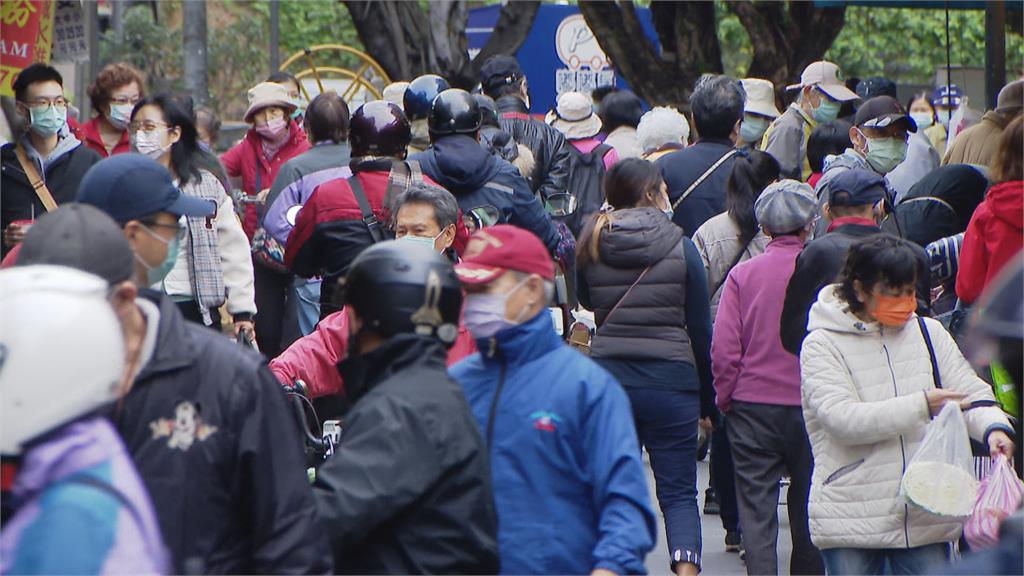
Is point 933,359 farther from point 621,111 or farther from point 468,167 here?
point 621,111

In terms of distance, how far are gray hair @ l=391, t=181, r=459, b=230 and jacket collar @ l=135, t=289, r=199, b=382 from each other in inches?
109

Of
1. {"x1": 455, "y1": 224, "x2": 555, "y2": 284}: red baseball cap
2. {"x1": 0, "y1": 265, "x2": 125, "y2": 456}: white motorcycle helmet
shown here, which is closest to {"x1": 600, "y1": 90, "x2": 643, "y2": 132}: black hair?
{"x1": 455, "y1": 224, "x2": 555, "y2": 284}: red baseball cap

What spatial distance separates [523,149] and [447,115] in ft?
7.67

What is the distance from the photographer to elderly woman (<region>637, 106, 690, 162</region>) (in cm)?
1036

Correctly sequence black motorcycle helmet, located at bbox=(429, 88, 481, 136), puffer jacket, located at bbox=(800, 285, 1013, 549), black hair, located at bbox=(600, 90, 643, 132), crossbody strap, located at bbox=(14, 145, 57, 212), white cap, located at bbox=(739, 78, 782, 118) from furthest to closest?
1. black hair, located at bbox=(600, 90, 643, 132)
2. white cap, located at bbox=(739, 78, 782, 118)
3. crossbody strap, located at bbox=(14, 145, 57, 212)
4. black motorcycle helmet, located at bbox=(429, 88, 481, 136)
5. puffer jacket, located at bbox=(800, 285, 1013, 549)

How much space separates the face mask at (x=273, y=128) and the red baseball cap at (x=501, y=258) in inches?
247

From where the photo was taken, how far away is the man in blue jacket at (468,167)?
7578mm

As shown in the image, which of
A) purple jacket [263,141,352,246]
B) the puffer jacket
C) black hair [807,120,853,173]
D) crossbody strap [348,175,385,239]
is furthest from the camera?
black hair [807,120,853,173]

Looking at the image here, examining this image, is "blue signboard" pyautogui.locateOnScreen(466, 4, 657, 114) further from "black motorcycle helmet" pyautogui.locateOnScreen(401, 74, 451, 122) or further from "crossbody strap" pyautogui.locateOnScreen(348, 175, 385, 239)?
"crossbody strap" pyautogui.locateOnScreen(348, 175, 385, 239)

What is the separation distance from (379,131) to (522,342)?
3022mm

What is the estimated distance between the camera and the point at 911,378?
572 centimetres

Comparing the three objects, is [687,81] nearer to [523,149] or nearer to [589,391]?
[523,149]

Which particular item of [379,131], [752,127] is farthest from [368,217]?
[752,127]

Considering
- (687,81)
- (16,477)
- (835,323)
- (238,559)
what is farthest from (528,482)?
(687,81)
